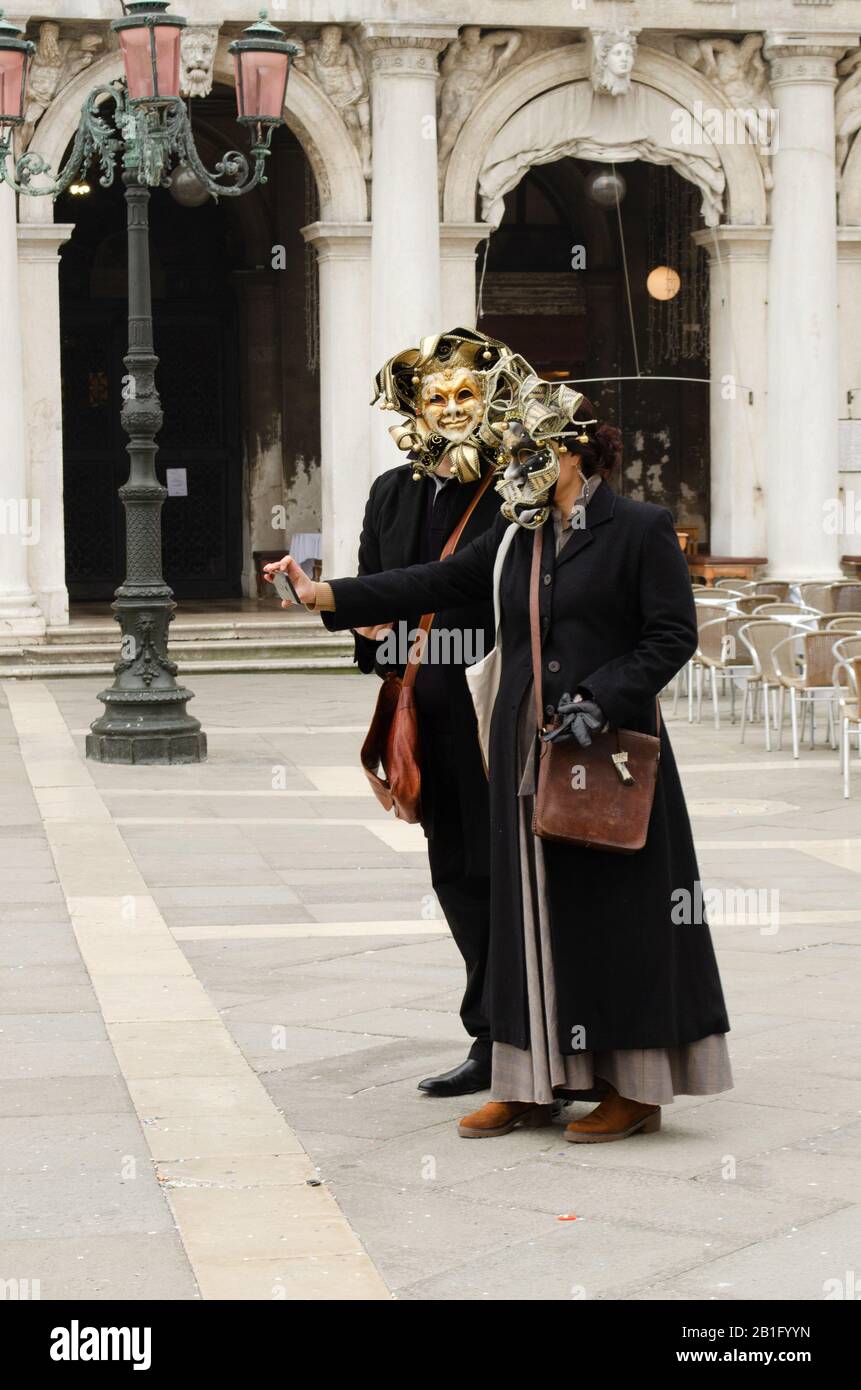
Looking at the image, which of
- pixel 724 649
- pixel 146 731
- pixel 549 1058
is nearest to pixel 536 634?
pixel 549 1058

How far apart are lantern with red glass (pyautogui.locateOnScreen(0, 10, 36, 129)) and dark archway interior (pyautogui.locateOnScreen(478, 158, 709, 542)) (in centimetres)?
1309

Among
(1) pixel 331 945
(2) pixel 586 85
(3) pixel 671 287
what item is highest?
(2) pixel 586 85

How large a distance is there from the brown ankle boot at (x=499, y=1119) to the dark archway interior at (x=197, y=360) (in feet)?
65.9

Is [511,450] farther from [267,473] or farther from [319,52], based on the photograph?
[267,473]

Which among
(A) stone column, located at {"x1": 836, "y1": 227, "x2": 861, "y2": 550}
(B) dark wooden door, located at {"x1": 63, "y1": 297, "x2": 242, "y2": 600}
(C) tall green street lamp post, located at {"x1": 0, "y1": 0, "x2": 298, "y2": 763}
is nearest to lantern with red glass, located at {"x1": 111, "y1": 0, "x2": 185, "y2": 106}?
(C) tall green street lamp post, located at {"x1": 0, "y1": 0, "x2": 298, "y2": 763}

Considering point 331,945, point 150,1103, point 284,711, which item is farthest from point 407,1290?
point 284,711

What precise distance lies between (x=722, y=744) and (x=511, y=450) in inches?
370

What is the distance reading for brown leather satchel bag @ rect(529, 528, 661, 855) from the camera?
5.27 m

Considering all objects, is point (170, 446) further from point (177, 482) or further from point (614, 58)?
point (614, 58)

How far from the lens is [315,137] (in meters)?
20.7

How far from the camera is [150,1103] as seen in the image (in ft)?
19.0

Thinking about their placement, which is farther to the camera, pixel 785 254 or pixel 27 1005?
pixel 785 254

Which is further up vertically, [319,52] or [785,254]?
[319,52]

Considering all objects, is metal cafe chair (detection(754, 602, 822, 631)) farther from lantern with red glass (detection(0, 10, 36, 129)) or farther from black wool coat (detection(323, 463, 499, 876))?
black wool coat (detection(323, 463, 499, 876))
